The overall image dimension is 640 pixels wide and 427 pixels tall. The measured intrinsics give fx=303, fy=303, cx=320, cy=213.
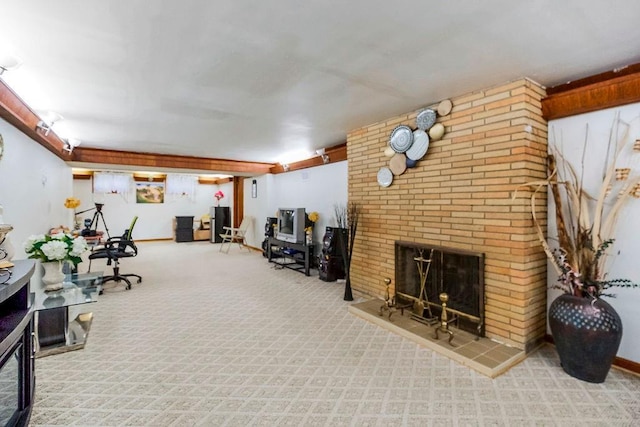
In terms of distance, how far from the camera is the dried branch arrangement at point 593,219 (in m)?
2.12

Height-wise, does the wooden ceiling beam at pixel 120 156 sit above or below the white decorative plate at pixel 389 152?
above

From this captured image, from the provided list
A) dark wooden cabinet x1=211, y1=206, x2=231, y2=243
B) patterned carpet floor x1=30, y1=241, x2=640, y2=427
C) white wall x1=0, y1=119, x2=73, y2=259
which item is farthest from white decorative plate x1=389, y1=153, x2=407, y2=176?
dark wooden cabinet x1=211, y1=206, x2=231, y2=243

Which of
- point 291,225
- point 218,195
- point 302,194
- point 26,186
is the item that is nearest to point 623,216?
point 291,225

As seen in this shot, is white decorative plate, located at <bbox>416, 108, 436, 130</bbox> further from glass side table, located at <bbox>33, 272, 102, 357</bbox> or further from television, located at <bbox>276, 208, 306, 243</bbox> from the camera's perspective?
glass side table, located at <bbox>33, 272, 102, 357</bbox>

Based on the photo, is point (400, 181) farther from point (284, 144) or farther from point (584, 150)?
point (284, 144)

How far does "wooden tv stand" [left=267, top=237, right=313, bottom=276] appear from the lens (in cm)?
526

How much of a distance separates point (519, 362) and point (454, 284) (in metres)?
0.79

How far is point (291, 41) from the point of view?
1.84 m

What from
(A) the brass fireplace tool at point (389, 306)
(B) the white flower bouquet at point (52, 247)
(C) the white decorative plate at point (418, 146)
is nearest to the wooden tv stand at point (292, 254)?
(A) the brass fireplace tool at point (389, 306)

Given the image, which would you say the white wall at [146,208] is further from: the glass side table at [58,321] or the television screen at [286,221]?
the glass side table at [58,321]

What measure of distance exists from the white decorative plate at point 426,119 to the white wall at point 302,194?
190 cm

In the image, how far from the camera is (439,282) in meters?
3.06

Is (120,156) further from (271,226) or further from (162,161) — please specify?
(271,226)

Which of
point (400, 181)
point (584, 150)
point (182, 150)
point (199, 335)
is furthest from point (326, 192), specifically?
point (584, 150)
